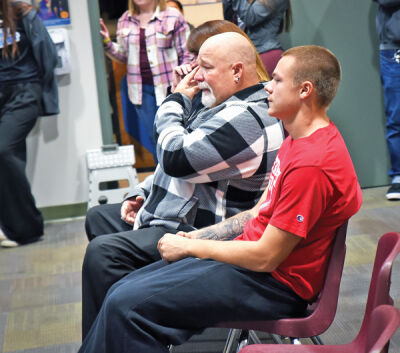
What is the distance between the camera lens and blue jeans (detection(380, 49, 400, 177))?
14.2 ft

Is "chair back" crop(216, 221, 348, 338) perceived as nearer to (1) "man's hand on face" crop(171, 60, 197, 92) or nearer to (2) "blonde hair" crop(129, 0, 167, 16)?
(1) "man's hand on face" crop(171, 60, 197, 92)

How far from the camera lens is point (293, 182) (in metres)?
1.54

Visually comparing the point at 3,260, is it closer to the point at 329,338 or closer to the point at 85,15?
the point at 85,15

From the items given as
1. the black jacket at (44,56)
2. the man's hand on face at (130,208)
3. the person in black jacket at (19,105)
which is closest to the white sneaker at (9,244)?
the person in black jacket at (19,105)

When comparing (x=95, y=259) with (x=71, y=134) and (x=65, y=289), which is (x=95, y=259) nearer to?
(x=65, y=289)

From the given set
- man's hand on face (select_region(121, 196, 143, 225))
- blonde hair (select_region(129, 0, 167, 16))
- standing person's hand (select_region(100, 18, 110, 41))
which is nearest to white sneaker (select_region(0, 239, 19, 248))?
standing person's hand (select_region(100, 18, 110, 41))

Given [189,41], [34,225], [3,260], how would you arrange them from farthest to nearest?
[34,225], [3,260], [189,41]

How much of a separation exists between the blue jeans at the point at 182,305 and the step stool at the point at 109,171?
285cm

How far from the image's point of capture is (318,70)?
1.63 meters

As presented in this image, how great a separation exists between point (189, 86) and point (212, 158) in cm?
38

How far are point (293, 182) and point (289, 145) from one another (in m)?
0.18

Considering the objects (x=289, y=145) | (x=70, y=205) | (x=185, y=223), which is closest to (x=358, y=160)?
(x=70, y=205)

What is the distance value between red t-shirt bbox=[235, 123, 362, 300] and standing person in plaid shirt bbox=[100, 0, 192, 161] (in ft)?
9.32

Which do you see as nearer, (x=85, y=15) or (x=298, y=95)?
(x=298, y=95)
